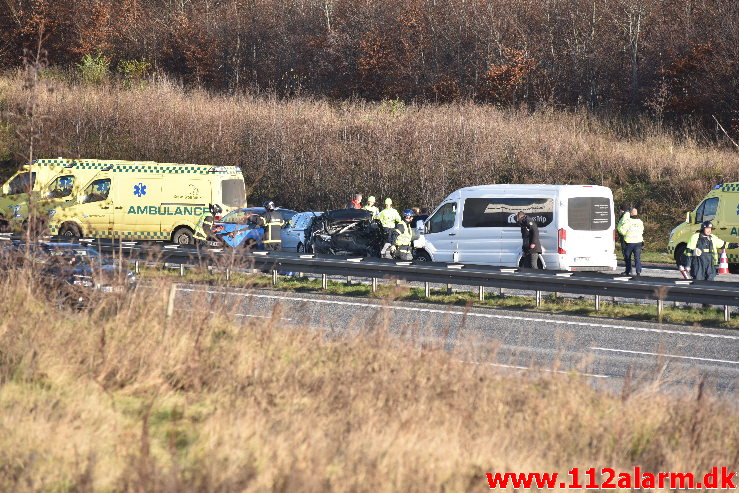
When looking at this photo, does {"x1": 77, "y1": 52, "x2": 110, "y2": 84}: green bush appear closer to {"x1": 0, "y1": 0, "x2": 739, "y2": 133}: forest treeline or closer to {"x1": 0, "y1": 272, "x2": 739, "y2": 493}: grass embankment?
{"x1": 0, "y1": 0, "x2": 739, "y2": 133}: forest treeline

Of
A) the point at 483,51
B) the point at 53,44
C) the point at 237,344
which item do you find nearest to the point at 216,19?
the point at 53,44

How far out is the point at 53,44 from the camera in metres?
54.8

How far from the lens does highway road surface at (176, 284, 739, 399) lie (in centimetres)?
974

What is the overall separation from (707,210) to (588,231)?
561 centimetres

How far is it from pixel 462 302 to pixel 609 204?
523 cm

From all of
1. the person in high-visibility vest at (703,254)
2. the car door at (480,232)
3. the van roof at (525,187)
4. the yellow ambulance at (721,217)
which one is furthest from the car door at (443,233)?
the yellow ambulance at (721,217)

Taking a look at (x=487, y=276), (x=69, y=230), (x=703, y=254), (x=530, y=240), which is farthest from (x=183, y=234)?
(x=703, y=254)

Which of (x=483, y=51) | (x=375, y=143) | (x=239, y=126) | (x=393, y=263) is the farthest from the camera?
(x=483, y=51)

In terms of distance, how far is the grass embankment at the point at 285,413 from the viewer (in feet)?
20.9

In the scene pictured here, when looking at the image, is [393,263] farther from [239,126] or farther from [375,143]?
[239,126]

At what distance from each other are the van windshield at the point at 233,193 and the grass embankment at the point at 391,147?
5.81 m

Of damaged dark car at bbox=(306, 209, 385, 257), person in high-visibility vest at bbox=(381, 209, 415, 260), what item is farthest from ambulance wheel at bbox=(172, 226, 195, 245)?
person in high-visibility vest at bbox=(381, 209, 415, 260)

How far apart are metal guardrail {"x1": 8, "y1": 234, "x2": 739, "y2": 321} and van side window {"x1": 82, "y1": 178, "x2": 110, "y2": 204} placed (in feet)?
26.3

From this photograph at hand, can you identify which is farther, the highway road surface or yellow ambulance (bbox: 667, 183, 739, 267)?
yellow ambulance (bbox: 667, 183, 739, 267)
